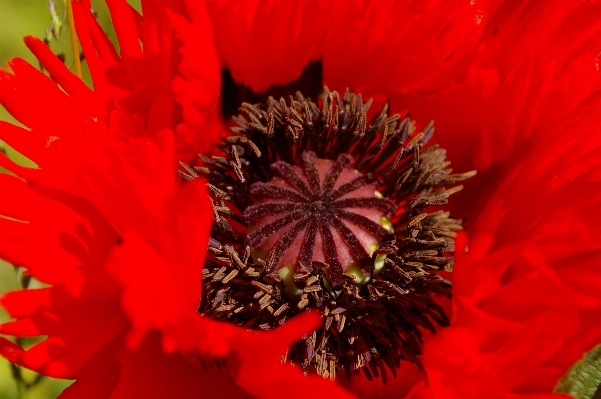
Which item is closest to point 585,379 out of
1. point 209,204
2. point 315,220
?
point 209,204

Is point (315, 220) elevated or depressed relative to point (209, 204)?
elevated

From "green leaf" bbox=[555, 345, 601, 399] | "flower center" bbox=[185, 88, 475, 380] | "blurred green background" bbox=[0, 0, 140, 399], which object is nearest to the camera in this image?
"green leaf" bbox=[555, 345, 601, 399]

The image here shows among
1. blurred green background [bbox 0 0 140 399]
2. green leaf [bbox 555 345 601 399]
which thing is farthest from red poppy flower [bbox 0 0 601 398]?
blurred green background [bbox 0 0 140 399]

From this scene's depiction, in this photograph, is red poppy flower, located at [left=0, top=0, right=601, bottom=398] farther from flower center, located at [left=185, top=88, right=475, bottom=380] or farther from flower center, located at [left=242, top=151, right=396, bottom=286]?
flower center, located at [left=242, top=151, right=396, bottom=286]

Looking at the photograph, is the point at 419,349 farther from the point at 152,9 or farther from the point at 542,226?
the point at 152,9

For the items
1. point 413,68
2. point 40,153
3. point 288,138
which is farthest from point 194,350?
point 413,68

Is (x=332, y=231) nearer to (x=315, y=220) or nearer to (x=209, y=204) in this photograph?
(x=315, y=220)
